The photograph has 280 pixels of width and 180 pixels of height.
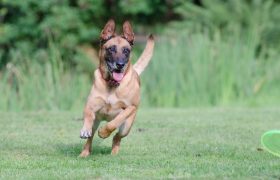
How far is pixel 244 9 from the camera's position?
2059cm

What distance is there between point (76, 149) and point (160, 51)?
743 centimetres

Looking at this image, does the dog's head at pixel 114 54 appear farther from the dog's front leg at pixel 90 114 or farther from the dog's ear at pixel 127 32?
the dog's front leg at pixel 90 114

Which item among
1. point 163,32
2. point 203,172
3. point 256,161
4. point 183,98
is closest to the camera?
point 203,172

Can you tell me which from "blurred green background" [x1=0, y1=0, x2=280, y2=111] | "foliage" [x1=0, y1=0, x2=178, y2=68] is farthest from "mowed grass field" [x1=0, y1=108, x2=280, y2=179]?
"foliage" [x1=0, y1=0, x2=178, y2=68]

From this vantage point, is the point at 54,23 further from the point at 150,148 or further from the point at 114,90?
the point at 114,90

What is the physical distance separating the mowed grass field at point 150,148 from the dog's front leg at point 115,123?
0.30m

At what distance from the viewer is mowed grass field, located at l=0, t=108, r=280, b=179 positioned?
7.57 meters

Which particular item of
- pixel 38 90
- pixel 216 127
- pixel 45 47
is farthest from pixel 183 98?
pixel 45 47

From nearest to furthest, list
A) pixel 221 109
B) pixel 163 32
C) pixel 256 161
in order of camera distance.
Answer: pixel 256 161 → pixel 221 109 → pixel 163 32

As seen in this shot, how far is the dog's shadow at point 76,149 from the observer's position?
348 inches

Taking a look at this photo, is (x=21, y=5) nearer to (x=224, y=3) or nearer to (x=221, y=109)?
(x=224, y=3)

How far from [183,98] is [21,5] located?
269 inches

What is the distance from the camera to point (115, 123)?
26.6 ft

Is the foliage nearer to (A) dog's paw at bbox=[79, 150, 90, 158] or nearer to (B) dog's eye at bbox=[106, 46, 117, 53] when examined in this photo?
(A) dog's paw at bbox=[79, 150, 90, 158]
